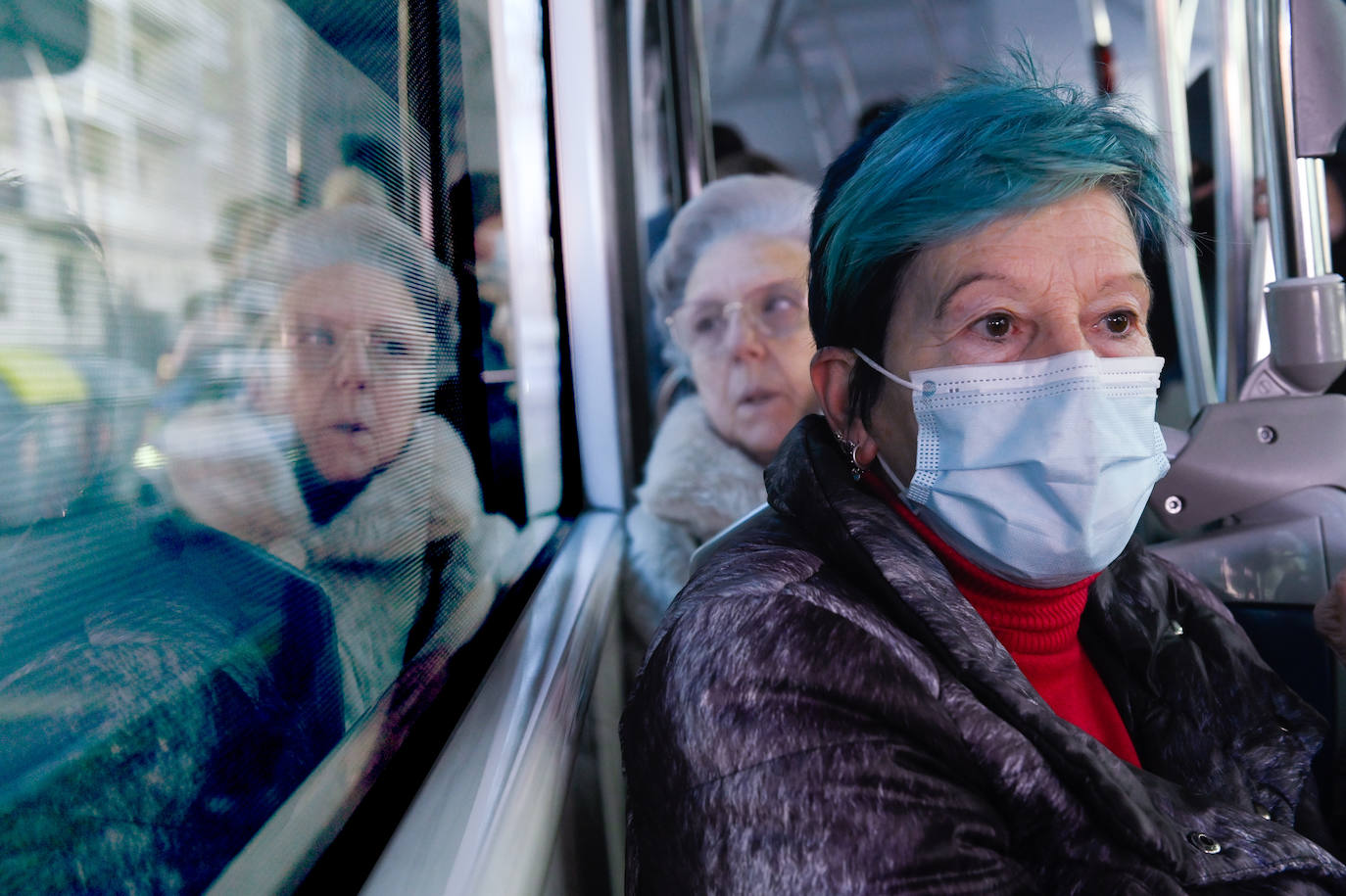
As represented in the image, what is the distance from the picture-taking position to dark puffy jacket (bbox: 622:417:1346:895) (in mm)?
740

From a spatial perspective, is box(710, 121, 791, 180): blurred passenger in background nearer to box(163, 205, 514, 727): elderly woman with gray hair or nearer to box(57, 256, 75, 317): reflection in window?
box(163, 205, 514, 727): elderly woman with gray hair

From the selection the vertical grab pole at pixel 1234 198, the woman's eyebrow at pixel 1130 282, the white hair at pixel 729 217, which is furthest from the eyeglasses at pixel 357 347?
the vertical grab pole at pixel 1234 198

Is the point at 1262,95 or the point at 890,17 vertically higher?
the point at 890,17

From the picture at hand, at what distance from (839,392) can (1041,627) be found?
1.26 feet

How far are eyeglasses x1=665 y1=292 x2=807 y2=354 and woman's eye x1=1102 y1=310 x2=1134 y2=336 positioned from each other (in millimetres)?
1054

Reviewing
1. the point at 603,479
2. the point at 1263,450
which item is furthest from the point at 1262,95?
the point at 603,479

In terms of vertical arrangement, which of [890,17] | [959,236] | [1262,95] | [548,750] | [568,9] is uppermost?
[890,17]

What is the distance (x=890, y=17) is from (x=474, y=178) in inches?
254

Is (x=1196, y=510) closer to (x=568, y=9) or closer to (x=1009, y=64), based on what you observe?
(x=1009, y=64)

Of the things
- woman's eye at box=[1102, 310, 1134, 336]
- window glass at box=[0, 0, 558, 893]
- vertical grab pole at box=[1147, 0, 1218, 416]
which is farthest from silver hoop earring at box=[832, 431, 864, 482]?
vertical grab pole at box=[1147, 0, 1218, 416]

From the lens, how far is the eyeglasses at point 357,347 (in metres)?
0.59

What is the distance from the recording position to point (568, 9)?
7.25ft

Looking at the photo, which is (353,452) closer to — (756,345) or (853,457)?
(853,457)

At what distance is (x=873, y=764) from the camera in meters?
0.77
